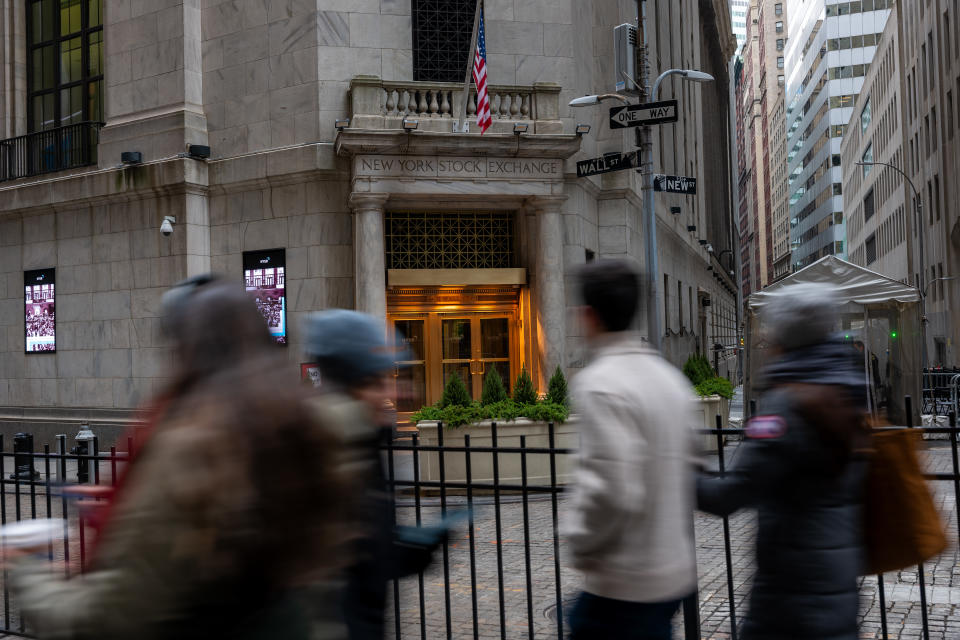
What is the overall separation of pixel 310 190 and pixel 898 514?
16401mm

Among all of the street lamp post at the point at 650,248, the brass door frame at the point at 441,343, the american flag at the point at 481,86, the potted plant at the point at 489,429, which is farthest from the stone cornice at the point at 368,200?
the potted plant at the point at 489,429

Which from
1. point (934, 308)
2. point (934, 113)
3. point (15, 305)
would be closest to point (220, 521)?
point (15, 305)

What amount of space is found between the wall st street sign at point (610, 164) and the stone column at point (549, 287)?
187 inches

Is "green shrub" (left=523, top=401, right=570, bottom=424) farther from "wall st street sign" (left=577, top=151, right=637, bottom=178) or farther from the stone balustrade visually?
the stone balustrade

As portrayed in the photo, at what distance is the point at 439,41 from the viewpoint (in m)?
19.3

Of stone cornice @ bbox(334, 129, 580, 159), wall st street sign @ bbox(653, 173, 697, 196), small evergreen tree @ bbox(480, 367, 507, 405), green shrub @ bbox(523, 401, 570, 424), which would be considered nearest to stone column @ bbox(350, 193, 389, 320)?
stone cornice @ bbox(334, 129, 580, 159)

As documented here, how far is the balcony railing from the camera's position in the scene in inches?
834

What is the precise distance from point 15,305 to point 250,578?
22428 millimetres

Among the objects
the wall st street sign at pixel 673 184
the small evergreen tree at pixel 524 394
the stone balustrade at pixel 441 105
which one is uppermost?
the stone balustrade at pixel 441 105

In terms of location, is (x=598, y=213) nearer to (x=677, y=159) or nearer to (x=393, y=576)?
(x=677, y=159)

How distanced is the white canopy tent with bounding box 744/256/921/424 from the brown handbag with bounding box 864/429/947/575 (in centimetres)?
1278

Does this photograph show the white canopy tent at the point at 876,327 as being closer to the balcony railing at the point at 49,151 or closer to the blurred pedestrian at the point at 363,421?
the blurred pedestrian at the point at 363,421

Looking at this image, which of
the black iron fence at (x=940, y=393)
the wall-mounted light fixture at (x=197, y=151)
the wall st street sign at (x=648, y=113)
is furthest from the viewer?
the black iron fence at (x=940, y=393)

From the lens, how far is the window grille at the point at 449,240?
18984 millimetres
